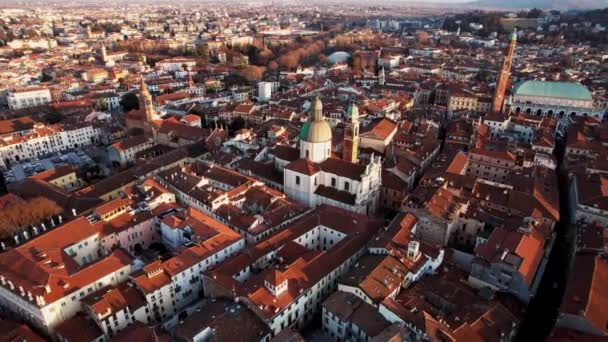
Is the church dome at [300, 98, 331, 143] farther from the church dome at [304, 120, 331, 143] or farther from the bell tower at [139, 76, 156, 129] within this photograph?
the bell tower at [139, 76, 156, 129]

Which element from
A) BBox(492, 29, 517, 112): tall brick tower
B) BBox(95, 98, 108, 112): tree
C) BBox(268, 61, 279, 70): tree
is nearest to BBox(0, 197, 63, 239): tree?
BBox(95, 98, 108, 112): tree

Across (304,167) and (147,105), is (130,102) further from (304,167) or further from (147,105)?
(304,167)

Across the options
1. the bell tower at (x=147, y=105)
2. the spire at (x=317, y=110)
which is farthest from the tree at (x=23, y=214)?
the spire at (x=317, y=110)

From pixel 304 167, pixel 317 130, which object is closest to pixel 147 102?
pixel 304 167

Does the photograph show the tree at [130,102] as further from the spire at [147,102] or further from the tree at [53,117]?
the spire at [147,102]

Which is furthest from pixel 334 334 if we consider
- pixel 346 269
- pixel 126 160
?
pixel 126 160

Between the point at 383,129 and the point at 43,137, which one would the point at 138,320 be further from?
the point at 43,137
